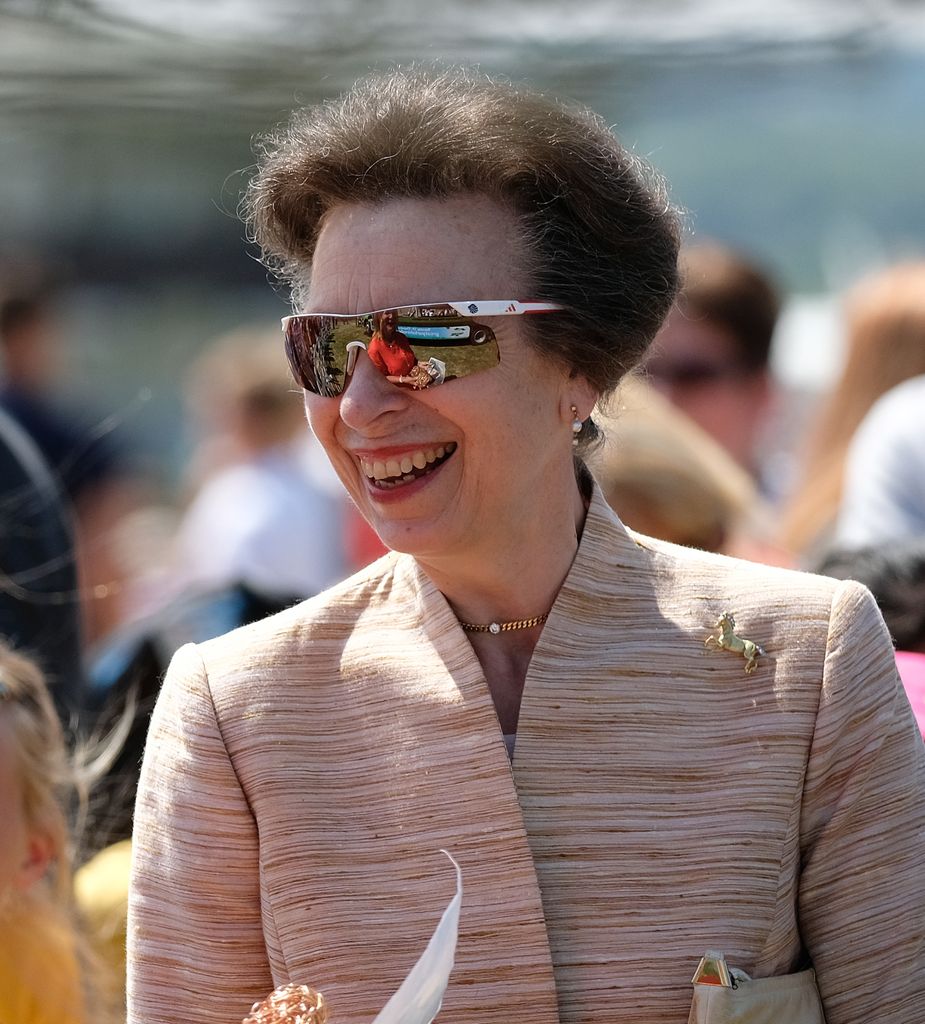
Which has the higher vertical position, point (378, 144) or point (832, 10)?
point (832, 10)

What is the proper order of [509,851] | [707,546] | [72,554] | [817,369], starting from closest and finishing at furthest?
[509,851] < [72,554] < [707,546] < [817,369]

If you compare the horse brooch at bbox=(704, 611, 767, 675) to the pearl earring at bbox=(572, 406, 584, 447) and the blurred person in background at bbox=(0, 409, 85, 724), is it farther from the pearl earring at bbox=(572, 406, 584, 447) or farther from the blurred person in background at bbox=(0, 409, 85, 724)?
the blurred person in background at bbox=(0, 409, 85, 724)

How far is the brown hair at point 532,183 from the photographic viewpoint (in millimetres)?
1987

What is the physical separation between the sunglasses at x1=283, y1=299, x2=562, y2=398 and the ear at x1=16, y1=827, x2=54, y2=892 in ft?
3.88

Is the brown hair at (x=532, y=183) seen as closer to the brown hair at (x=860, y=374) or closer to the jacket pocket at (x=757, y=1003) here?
the jacket pocket at (x=757, y=1003)

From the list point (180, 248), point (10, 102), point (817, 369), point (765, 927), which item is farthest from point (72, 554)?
point (180, 248)

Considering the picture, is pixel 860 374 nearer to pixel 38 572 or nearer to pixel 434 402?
pixel 38 572

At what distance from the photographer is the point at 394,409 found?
194 centimetres

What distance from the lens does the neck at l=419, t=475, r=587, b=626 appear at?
207cm

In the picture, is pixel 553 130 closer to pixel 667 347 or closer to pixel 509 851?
pixel 509 851

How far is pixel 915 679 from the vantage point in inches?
93.9

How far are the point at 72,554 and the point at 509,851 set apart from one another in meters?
1.59

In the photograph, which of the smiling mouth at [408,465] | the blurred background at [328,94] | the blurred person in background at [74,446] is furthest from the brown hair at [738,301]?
the smiling mouth at [408,465]

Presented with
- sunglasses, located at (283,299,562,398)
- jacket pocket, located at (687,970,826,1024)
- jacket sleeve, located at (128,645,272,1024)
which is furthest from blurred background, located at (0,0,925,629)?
jacket pocket, located at (687,970,826,1024)
